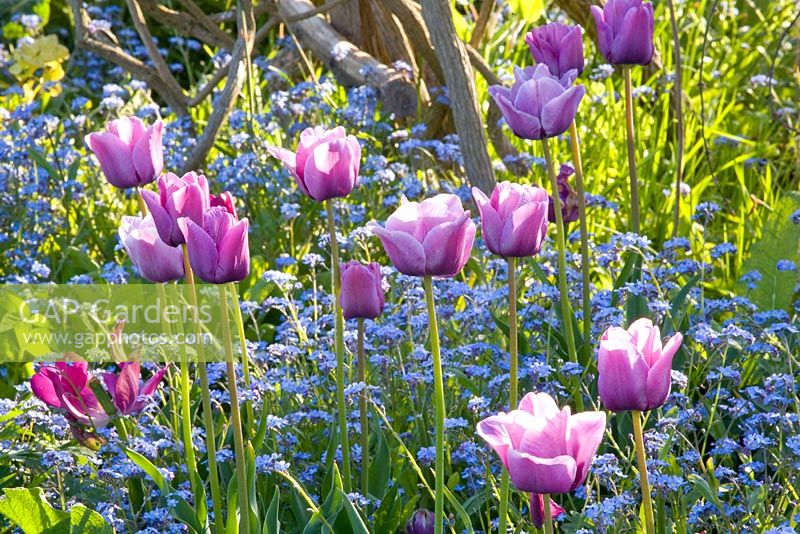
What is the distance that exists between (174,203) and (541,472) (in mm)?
637

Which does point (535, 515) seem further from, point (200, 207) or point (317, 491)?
point (317, 491)

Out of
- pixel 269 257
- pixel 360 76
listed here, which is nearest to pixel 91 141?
pixel 269 257

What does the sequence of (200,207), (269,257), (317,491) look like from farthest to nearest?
(269,257)
(317,491)
(200,207)

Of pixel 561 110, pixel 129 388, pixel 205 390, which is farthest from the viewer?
pixel 129 388

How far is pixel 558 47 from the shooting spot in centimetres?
218

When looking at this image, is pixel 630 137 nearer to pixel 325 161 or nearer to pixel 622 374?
pixel 325 161

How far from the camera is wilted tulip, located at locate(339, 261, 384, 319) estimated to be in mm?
1730

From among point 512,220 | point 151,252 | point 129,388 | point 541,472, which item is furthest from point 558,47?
point 541,472

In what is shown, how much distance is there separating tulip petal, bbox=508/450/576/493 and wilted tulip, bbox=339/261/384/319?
0.56 m

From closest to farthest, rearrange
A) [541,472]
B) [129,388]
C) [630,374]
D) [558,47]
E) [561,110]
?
[541,472]
[630,374]
[561,110]
[129,388]
[558,47]

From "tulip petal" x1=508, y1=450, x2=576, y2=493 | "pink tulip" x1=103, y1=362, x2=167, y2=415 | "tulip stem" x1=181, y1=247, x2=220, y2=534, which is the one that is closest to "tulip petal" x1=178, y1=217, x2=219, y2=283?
"tulip stem" x1=181, y1=247, x2=220, y2=534

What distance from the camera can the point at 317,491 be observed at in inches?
85.0

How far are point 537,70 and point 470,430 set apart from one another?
743mm

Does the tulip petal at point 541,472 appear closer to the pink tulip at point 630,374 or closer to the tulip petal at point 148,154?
the pink tulip at point 630,374
